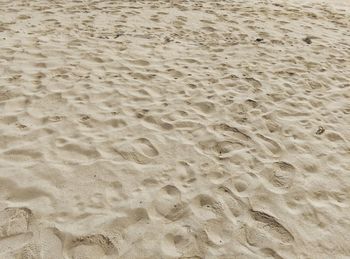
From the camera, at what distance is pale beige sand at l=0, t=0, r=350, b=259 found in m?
3.18

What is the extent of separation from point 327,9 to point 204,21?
3709mm

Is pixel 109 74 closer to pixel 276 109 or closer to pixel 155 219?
pixel 276 109

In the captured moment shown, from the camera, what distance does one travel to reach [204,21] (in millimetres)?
7734

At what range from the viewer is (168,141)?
4.21 metres

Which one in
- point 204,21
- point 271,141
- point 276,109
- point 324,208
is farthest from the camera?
point 204,21

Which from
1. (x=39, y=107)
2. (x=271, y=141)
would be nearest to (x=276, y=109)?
(x=271, y=141)

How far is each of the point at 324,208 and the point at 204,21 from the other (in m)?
5.15

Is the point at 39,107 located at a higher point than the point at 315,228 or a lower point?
higher

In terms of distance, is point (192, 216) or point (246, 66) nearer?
point (192, 216)

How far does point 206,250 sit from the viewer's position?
10.1 ft

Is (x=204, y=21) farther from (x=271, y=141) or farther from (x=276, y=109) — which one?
(x=271, y=141)

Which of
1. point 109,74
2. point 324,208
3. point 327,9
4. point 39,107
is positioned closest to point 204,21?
point 109,74

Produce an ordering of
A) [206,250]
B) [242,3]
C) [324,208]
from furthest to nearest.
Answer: [242,3] → [324,208] → [206,250]

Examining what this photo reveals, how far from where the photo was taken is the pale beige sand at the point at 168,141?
318cm
